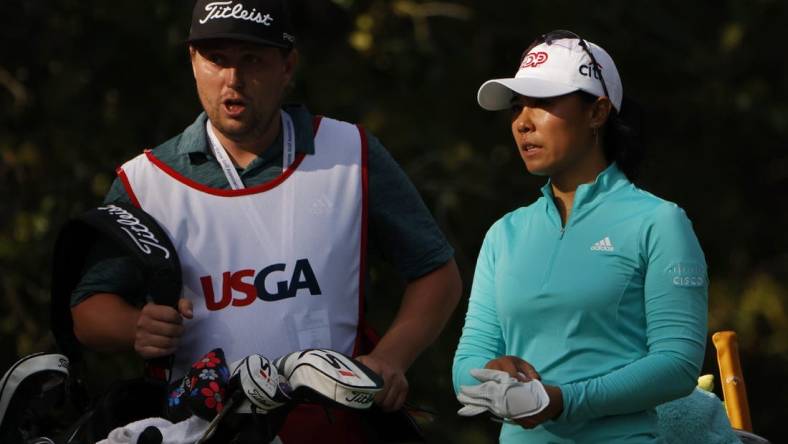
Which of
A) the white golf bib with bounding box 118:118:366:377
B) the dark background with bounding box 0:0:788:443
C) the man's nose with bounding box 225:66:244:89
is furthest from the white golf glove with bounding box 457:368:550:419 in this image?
the dark background with bounding box 0:0:788:443

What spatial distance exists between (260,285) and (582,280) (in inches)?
28.4

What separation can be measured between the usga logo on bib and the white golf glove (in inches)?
22.7

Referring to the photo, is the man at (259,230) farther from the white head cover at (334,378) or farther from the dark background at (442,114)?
the dark background at (442,114)

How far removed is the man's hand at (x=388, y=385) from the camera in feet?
13.3

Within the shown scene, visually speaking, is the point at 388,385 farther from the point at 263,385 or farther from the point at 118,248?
the point at 118,248

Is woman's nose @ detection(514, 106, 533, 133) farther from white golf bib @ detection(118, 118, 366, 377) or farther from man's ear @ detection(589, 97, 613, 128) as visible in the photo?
white golf bib @ detection(118, 118, 366, 377)

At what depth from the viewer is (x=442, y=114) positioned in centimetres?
948

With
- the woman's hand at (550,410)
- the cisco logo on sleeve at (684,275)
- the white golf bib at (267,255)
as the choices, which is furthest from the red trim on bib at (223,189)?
the cisco logo on sleeve at (684,275)

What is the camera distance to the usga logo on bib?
4.22 m

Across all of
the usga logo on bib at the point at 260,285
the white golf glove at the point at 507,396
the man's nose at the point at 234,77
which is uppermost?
the man's nose at the point at 234,77

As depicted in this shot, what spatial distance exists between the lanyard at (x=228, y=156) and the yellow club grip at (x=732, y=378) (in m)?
1.02

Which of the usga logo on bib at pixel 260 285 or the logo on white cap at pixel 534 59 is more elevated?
the logo on white cap at pixel 534 59

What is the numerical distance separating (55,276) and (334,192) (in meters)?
0.63

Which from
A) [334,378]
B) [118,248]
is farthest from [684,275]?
[118,248]
